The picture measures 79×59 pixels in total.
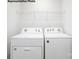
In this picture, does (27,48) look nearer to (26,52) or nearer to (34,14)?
(26,52)

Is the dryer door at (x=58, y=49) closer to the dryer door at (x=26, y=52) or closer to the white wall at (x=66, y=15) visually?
the dryer door at (x=26, y=52)

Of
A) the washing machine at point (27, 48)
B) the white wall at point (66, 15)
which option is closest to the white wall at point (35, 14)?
the white wall at point (66, 15)

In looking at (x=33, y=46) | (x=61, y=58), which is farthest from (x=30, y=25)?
(x=61, y=58)

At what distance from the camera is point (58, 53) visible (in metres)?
1.50

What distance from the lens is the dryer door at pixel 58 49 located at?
4.91 ft

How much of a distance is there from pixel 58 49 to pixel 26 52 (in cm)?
50

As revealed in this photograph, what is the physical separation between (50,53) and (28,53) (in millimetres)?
344

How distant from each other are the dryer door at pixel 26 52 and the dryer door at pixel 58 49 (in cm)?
16

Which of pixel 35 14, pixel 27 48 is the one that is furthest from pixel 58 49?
pixel 35 14

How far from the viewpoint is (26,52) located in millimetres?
1494

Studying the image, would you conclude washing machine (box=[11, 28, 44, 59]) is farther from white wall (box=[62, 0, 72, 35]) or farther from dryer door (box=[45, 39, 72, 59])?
white wall (box=[62, 0, 72, 35])
